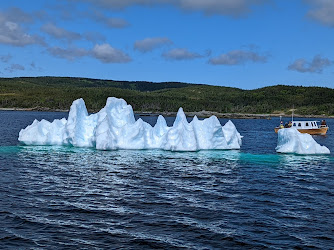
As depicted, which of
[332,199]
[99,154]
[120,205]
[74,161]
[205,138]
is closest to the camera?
[120,205]

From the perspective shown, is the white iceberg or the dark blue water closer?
the dark blue water

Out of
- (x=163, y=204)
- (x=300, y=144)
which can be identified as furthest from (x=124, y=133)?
(x=163, y=204)

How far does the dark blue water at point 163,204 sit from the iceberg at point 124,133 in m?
5.61

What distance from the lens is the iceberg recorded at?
3853 cm

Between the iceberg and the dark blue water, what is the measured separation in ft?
18.4

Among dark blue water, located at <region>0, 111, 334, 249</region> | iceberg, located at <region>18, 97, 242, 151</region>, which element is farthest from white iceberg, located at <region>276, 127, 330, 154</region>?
dark blue water, located at <region>0, 111, 334, 249</region>

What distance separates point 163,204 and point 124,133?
20.9 metres

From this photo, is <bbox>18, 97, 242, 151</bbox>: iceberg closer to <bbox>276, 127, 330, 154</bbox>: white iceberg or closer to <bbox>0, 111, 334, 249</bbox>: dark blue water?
<bbox>276, 127, 330, 154</bbox>: white iceberg

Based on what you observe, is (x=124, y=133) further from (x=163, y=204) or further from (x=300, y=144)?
(x=163, y=204)

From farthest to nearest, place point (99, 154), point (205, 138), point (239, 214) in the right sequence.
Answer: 1. point (205, 138)
2. point (99, 154)
3. point (239, 214)

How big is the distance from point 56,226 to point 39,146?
28093 millimetres

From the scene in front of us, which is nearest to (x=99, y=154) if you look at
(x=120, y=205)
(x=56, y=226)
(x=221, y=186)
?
(x=221, y=186)

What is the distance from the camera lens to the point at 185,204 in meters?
19.1

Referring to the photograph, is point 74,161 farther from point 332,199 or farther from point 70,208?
point 332,199
